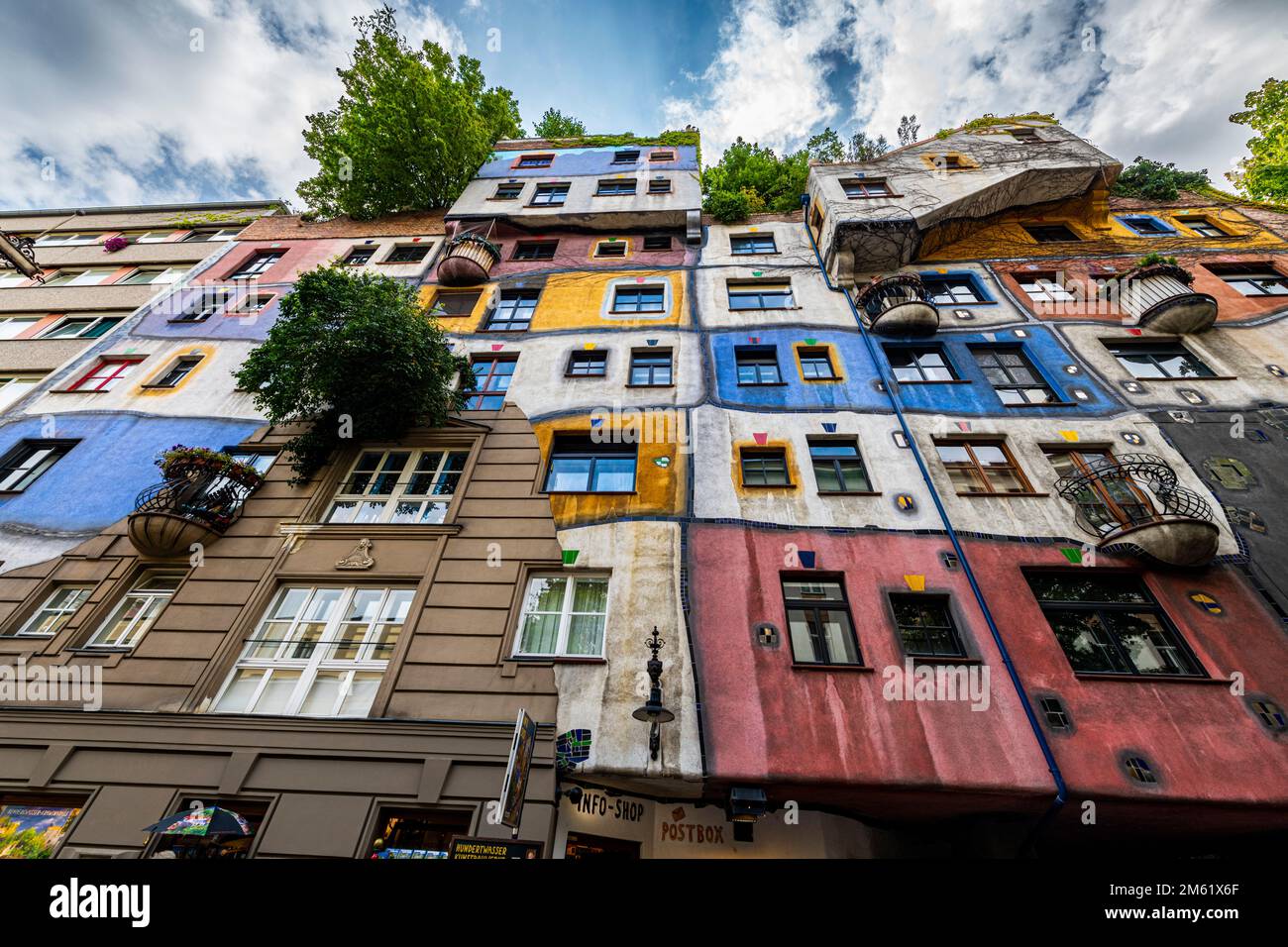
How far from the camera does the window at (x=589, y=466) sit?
11.9m

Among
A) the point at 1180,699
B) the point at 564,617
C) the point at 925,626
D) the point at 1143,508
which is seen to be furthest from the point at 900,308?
the point at 564,617

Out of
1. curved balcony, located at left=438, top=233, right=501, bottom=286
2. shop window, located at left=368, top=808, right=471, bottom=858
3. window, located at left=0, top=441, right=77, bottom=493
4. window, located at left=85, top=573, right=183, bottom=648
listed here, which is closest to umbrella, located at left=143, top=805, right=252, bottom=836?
shop window, located at left=368, top=808, right=471, bottom=858

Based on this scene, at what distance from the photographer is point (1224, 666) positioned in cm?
848

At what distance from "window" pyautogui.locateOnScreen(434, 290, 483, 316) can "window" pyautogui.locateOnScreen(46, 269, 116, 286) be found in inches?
621

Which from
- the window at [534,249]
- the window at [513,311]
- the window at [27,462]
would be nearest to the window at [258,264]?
the window at [27,462]

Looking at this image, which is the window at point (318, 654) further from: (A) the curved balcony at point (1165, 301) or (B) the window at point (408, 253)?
(A) the curved balcony at point (1165, 301)

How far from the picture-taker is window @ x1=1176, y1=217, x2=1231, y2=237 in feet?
61.0

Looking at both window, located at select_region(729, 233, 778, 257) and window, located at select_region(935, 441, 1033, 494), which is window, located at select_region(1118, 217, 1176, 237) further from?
window, located at select_region(935, 441, 1033, 494)

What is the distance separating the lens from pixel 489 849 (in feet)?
21.0

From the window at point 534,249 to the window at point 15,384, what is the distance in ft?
52.5

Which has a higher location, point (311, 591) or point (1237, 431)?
point (1237, 431)
